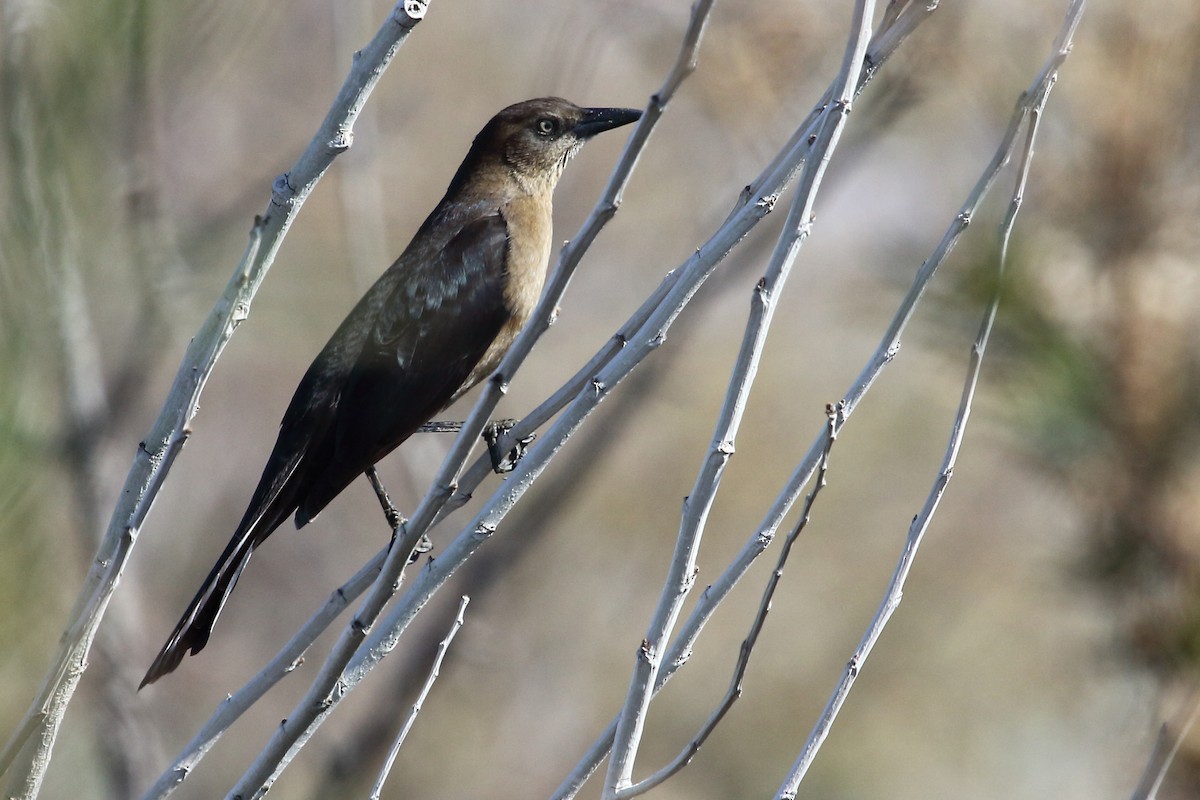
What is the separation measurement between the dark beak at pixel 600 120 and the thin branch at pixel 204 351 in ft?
7.48

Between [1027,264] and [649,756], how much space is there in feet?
17.2

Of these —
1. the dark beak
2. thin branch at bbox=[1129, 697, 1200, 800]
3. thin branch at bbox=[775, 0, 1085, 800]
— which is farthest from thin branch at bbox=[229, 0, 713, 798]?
the dark beak

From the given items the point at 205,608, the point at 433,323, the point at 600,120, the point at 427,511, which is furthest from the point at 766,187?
the point at 600,120

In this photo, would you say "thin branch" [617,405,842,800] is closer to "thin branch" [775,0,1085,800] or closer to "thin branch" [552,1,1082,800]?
"thin branch" [552,1,1082,800]

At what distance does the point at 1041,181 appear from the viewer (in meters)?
3.13

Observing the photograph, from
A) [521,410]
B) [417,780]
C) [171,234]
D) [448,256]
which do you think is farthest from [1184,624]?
[417,780]

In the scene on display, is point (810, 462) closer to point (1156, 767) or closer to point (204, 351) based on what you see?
point (1156, 767)

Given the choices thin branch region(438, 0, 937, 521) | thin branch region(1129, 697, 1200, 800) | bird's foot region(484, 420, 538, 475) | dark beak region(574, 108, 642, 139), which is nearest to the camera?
thin branch region(1129, 697, 1200, 800)

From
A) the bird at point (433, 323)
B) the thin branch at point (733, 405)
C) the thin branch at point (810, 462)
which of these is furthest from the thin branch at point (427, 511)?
the bird at point (433, 323)

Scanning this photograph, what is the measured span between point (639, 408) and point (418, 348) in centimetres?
216

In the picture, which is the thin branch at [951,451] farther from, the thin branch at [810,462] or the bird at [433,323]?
the bird at [433,323]

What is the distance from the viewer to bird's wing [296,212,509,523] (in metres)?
3.62

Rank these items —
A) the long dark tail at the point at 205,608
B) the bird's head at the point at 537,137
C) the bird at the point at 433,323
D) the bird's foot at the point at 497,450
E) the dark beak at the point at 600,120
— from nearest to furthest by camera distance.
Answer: the long dark tail at the point at 205,608 → the bird's foot at the point at 497,450 → the bird at the point at 433,323 → the dark beak at the point at 600,120 → the bird's head at the point at 537,137

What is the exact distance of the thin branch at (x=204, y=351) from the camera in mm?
2029
